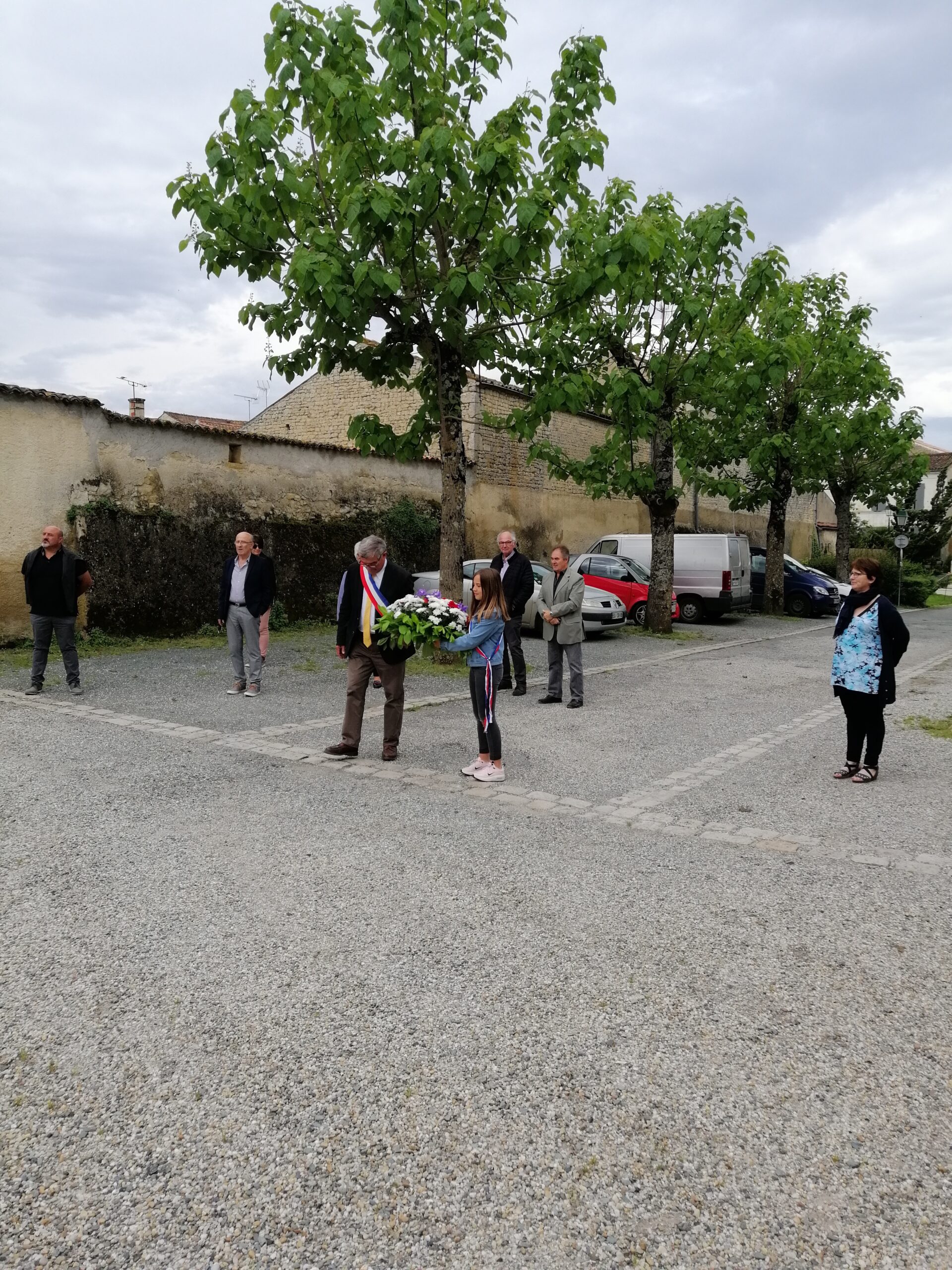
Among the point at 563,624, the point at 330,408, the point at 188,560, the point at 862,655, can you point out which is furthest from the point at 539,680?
the point at 330,408

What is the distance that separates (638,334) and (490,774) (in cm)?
1250

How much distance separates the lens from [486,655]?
6.77 meters

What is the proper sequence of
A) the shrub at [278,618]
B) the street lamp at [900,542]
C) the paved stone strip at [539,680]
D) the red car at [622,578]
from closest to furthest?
the paved stone strip at [539,680]
the shrub at [278,618]
the red car at [622,578]
the street lamp at [900,542]

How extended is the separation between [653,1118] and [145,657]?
11500mm

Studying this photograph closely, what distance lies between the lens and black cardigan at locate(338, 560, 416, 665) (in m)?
7.21

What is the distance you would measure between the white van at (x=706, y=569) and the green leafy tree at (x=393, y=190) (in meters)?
10.7

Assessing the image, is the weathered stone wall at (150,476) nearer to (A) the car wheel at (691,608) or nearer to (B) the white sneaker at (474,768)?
(A) the car wheel at (691,608)

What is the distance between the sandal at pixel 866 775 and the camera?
271 inches

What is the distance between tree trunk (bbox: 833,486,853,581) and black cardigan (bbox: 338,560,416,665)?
82.3ft

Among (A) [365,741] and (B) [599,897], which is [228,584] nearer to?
(A) [365,741]

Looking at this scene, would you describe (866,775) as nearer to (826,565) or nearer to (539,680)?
(539,680)

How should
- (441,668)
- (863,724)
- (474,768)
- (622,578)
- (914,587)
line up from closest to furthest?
(474,768)
(863,724)
(441,668)
(622,578)
(914,587)

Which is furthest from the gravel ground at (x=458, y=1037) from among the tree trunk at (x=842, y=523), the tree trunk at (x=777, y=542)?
the tree trunk at (x=842, y=523)

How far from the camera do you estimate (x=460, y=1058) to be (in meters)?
3.03
